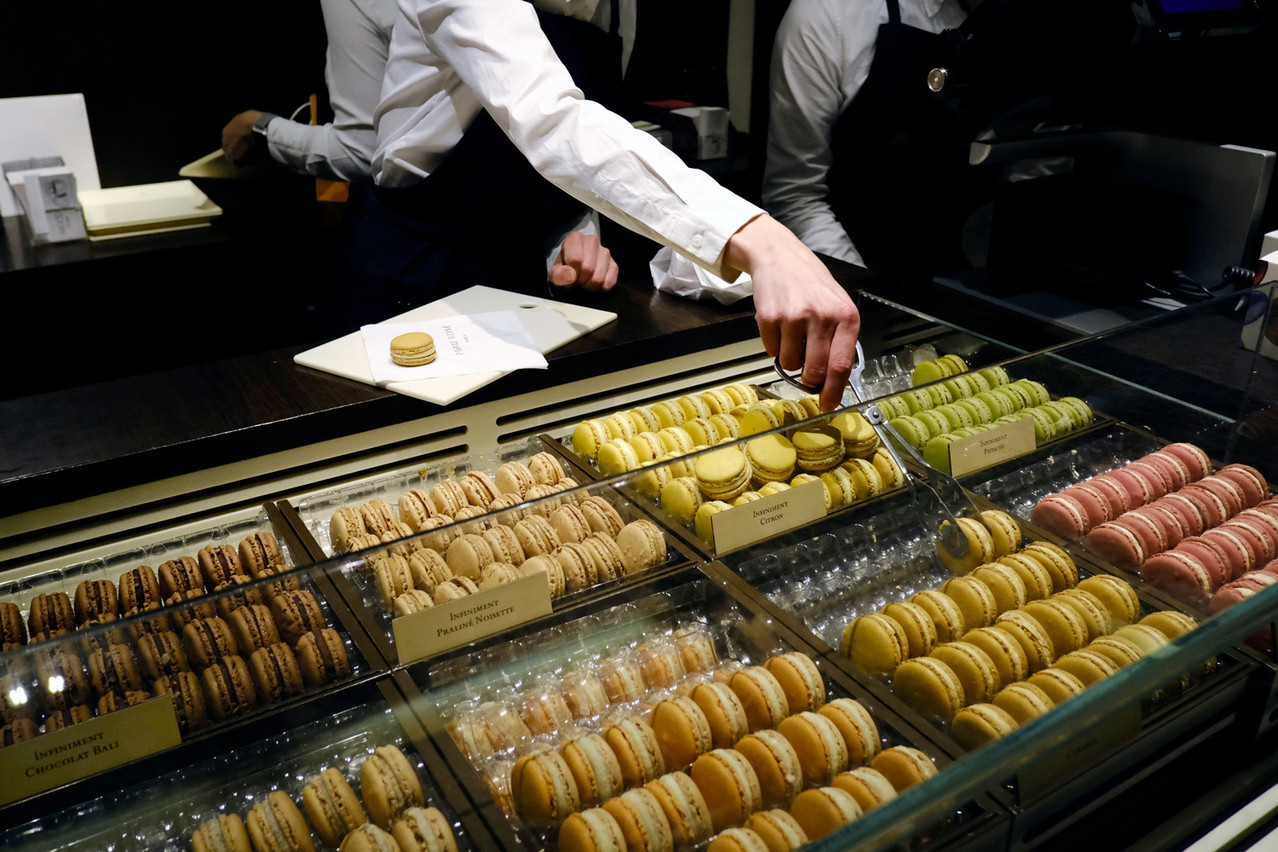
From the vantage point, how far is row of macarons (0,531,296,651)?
50.6 inches

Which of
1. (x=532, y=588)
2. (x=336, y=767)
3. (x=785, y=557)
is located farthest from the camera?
(x=785, y=557)

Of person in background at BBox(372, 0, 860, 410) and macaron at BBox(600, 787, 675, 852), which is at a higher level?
person in background at BBox(372, 0, 860, 410)

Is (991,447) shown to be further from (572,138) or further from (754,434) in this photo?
(572,138)

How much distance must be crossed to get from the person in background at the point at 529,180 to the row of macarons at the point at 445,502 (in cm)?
45

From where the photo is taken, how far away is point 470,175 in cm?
215

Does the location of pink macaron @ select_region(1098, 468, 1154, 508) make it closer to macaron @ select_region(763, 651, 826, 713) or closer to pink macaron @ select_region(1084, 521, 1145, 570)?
pink macaron @ select_region(1084, 521, 1145, 570)

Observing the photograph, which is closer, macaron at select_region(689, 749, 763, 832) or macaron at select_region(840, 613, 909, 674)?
macaron at select_region(689, 749, 763, 832)

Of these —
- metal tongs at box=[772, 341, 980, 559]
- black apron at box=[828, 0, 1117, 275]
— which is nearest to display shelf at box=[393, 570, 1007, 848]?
metal tongs at box=[772, 341, 980, 559]

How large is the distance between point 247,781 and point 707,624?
23.7 inches

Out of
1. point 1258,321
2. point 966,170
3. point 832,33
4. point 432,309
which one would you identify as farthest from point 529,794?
point 832,33

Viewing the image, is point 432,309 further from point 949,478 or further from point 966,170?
point 966,170

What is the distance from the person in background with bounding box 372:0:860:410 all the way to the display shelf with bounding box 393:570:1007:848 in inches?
14.8

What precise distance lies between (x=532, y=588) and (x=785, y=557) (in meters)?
0.38

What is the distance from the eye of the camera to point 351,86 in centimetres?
301
